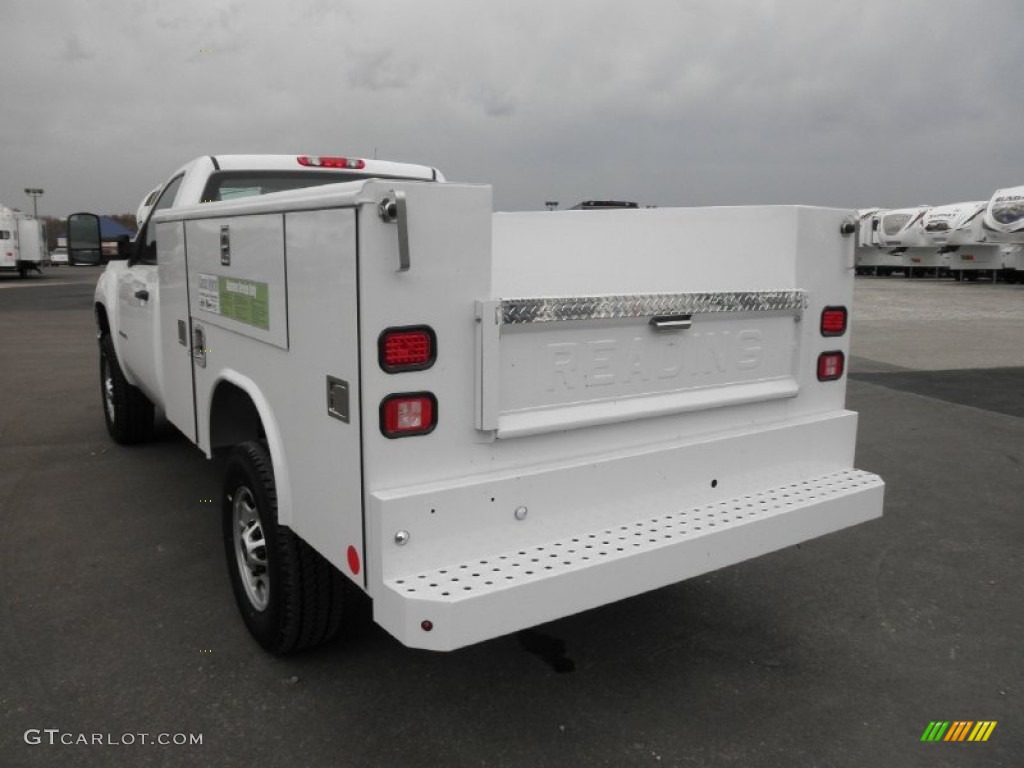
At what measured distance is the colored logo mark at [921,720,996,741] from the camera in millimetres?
2945

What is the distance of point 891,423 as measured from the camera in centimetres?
775

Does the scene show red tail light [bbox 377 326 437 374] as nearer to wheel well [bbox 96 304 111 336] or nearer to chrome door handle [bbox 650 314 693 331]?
chrome door handle [bbox 650 314 693 331]

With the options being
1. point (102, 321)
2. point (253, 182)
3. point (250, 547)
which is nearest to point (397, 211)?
point (250, 547)

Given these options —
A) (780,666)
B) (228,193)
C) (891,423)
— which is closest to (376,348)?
(780,666)

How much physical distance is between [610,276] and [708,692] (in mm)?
1588

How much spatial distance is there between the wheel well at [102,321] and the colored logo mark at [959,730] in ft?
18.8

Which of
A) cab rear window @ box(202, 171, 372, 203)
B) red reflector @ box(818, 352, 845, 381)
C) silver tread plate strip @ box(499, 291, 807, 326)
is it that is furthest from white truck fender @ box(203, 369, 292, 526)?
red reflector @ box(818, 352, 845, 381)

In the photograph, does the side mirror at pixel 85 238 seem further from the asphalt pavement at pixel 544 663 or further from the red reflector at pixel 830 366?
Result: the red reflector at pixel 830 366

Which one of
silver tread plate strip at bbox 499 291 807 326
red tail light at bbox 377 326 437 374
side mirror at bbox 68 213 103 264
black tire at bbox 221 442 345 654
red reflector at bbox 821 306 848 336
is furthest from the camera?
side mirror at bbox 68 213 103 264

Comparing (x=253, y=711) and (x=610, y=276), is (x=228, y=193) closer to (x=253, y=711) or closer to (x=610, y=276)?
(x=610, y=276)

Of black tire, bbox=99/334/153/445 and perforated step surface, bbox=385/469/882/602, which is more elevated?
perforated step surface, bbox=385/469/882/602

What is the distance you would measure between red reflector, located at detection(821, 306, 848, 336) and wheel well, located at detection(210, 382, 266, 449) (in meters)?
2.41

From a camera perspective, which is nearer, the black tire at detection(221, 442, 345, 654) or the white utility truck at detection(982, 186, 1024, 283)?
the black tire at detection(221, 442, 345, 654)

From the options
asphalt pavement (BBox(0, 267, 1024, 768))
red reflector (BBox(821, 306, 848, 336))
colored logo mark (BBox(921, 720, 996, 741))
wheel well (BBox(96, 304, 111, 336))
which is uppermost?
red reflector (BBox(821, 306, 848, 336))
